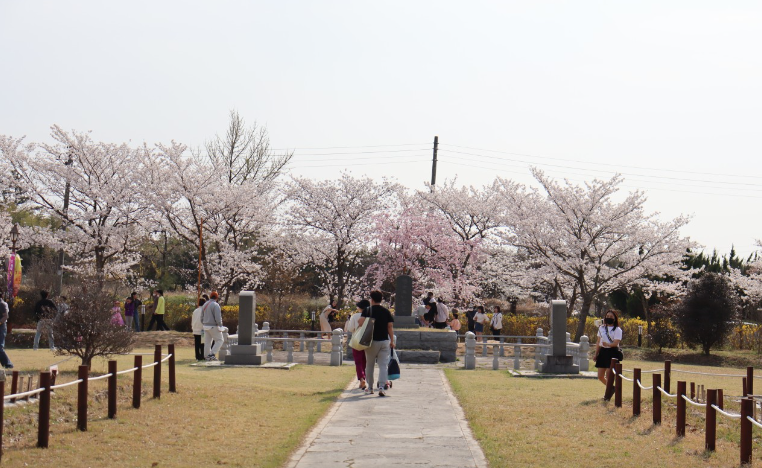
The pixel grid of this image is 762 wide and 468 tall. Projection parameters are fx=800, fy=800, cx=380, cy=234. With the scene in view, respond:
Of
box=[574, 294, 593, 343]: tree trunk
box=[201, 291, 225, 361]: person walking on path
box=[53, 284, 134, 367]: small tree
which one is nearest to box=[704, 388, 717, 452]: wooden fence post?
box=[53, 284, 134, 367]: small tree

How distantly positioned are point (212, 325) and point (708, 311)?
19073 millimetres

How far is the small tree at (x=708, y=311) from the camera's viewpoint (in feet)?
98.3

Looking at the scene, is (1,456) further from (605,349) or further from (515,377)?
(515,377)

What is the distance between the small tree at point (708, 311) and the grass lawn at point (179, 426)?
Result: 19093 millimetres

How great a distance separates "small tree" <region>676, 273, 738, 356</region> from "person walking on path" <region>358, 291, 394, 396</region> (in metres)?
19.6

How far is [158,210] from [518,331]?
1785 cm

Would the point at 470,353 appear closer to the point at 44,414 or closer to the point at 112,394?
the point at 112,394

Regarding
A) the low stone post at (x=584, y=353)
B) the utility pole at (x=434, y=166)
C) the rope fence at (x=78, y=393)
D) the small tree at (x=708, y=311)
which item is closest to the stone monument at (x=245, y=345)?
the rope fence at (x=78, y=393)

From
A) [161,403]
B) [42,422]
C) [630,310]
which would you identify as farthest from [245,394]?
[630,310]

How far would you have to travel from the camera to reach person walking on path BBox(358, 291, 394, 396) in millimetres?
14000

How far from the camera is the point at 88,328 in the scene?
45.9ft

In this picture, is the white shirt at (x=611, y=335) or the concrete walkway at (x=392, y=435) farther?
the white shirt at (x=611, y=335)

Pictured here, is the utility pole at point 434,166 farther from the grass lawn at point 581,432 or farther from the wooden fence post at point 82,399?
the wooden fence post at point 82,399

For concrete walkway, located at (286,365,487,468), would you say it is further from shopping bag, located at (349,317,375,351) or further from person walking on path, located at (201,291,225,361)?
person walking on path, located at (201,291,225,361)
